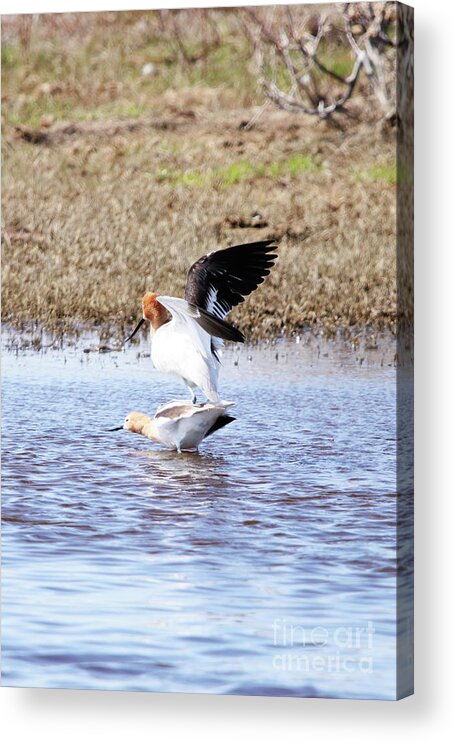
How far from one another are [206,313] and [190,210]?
34 centimetres

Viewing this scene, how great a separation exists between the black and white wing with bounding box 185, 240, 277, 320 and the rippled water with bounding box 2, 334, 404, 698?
6.4 inches

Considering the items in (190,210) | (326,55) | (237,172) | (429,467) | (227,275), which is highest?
(326,55)

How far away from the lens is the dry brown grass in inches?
216

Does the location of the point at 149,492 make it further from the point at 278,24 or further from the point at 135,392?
the point at 278,24

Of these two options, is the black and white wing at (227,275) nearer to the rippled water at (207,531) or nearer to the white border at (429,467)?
the rippled water at (207,531)

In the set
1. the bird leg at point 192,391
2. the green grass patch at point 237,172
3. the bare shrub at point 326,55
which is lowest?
the bird leg at point 192,391

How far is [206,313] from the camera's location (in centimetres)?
556

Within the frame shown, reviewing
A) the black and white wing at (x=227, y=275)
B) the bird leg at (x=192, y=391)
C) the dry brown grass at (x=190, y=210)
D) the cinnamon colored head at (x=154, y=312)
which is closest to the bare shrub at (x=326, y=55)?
the dry brown grass at (x=190, y=210)

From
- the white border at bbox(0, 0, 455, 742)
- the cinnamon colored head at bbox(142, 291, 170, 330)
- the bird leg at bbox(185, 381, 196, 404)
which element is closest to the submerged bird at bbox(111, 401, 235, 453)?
the bird leg at bbox(185, 381, 196, 404)

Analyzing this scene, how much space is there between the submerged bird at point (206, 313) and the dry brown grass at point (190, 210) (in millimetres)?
37

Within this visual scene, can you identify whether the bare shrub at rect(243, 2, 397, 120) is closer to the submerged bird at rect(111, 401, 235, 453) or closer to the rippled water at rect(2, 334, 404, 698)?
the rippled water at rect(2, 334, 404, 698)

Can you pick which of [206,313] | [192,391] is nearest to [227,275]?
[206,313]

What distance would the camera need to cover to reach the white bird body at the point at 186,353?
552 cm

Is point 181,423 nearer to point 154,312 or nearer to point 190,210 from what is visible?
point 154,312
